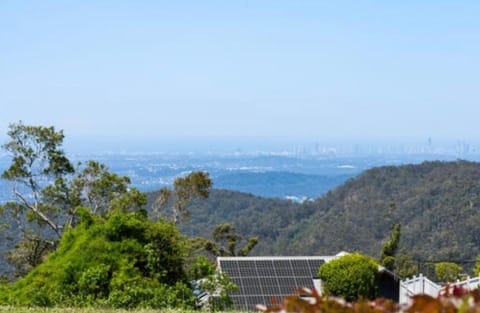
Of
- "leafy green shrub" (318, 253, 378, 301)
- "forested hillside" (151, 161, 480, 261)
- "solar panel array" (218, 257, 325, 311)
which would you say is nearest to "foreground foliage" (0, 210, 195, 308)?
"solar panel array" (218, 257, 325, 311)

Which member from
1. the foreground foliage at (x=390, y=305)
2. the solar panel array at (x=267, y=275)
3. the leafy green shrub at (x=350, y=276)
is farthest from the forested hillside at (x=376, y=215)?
the foreground foliage at (x=390, y=305)

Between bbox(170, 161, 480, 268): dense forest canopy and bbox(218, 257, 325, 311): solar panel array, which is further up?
bbox(218, 257, 325, 311): solar panel array

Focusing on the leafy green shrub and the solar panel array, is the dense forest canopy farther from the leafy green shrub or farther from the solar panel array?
the leafy green shrub

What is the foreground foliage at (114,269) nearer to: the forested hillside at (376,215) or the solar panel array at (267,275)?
the solar panel array at (267,275)

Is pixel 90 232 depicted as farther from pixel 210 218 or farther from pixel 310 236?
pixel 210 218

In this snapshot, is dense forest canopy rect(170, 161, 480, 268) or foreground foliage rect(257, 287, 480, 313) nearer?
foreground foliage rect(257, 287, 480, 313)

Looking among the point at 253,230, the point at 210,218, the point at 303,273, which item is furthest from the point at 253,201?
the point at 303,273

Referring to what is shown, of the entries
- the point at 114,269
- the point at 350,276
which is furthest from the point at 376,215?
the point at 114,269
